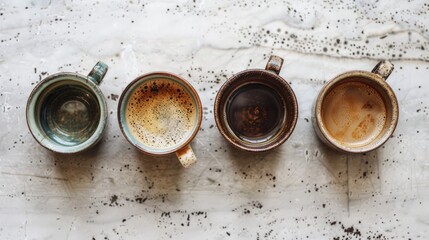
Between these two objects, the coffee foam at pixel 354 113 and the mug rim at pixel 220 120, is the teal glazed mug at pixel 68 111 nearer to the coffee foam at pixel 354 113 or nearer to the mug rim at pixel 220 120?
the mug rim at pixel 220 120

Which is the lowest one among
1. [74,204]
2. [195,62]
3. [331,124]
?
[74,204]

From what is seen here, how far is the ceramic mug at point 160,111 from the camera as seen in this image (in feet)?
4.18

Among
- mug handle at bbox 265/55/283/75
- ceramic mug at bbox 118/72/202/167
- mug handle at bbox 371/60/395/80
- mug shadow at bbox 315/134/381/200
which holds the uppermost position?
mug handle at bbox 265/55/283/75

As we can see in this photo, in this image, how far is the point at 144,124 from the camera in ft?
4.27

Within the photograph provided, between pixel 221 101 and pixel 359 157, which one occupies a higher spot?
pixel 221 101

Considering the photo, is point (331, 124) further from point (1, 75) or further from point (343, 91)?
point (1, 75)

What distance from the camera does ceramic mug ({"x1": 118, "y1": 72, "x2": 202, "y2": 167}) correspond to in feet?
4.18

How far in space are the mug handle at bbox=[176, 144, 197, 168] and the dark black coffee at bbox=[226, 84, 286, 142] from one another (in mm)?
154

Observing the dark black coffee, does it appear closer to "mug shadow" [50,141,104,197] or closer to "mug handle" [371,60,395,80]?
"mug handle" [371,60,395,80]

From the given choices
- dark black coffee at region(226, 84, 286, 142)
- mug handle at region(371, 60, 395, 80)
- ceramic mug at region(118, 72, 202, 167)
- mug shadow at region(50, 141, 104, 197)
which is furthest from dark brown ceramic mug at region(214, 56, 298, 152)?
mug shadow at region(50, 141, 104, 197)

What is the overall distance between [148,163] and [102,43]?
1.21ft

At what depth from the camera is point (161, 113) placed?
4.31ft

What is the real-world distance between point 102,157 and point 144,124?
155 millimetres

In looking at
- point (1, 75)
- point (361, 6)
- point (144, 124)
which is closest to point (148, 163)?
point (144, 124)
